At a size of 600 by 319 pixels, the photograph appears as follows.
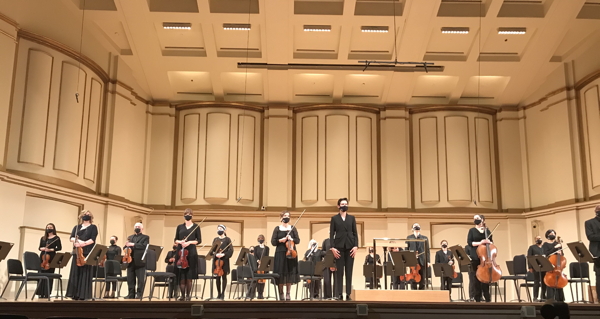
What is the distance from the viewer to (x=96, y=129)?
578 inches

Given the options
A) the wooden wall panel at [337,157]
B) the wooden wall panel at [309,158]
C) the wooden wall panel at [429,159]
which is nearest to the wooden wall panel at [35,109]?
the wooden wall panel at [309,158]

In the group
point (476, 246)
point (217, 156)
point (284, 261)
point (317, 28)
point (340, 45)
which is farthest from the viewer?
point (217, 156)

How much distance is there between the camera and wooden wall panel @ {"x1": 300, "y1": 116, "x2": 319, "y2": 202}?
17250 millimetres

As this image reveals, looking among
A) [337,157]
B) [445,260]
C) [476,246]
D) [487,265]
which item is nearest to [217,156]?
[337,157]

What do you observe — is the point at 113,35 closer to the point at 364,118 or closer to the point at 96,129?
the point at 96,129

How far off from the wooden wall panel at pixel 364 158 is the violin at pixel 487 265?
7692 millimetres

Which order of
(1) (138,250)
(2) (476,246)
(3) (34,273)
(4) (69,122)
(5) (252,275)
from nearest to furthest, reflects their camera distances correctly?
1. (2) (476,246)
2. (3) (34,273)
3. (5) (252,275)
4. (1) (138,250)
5. (4) (69,122)

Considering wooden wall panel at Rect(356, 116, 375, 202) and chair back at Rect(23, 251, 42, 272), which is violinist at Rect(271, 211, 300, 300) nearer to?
chair back at Rect(23, 251, 42, 272)

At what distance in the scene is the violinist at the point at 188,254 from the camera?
31.1 feet

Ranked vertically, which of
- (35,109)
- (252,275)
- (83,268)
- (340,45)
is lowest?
(252,275)

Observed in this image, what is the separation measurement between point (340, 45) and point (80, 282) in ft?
30.4

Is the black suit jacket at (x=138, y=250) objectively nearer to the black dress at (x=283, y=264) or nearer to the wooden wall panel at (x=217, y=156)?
the black dress at (x=283, y=264)

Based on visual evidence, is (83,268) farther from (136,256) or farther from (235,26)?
(235,26)

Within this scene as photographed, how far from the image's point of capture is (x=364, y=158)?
57.2 feet
